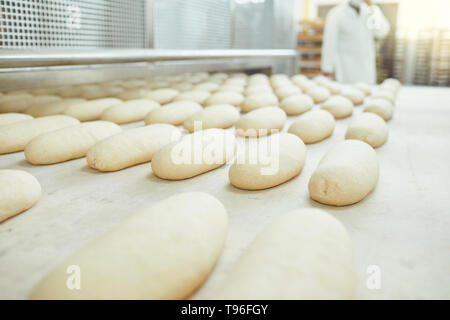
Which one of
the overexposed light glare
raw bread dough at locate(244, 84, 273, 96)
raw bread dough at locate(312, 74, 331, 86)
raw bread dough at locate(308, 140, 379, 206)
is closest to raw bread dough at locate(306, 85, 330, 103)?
raw bread dough at locate(244, 84, 273, 96)

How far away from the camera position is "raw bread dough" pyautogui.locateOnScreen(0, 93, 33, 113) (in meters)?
1.75

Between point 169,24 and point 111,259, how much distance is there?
2.37 m

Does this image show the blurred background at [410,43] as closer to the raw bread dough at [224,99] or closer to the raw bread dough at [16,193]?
the raw bread dough at [224,99]

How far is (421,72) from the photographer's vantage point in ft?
22.0

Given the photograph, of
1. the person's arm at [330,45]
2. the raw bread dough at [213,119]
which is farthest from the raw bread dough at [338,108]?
the person's arm at [330,45]

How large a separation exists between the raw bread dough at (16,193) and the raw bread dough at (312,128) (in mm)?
925

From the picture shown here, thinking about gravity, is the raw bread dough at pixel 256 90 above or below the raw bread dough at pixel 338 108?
above

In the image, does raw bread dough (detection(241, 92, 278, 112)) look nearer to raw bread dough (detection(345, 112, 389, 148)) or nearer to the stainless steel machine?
raw bread dough (detection(345, 112, 389, 148))

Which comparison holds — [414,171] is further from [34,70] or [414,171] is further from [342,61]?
[342,61]

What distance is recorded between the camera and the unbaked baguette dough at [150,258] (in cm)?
52

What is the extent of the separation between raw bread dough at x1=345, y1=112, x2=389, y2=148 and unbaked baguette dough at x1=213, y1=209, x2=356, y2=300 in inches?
32.9

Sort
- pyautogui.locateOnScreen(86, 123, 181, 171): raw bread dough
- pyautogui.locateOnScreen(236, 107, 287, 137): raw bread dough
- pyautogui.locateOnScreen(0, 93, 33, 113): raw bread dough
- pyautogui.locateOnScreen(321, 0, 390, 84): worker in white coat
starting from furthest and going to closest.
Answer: pyautogui.locateOnScreen(321, 0, 390, 84): worker in white coat → pyautogui.locateOnScreen(0, 93, 33, 113): raw bread dough → pyautogui.locateOnScreen(236, 107, 287, 137): raw bread dough → pyautogui.locateOnScreen(86, 123, 181, 171): raw bread dough

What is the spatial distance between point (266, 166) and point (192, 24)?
218 cm

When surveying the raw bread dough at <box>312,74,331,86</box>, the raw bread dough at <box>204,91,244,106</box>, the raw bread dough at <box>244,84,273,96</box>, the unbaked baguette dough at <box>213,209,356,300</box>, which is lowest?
the unbaked baguette dough at <box>213,209,356,300</box>
